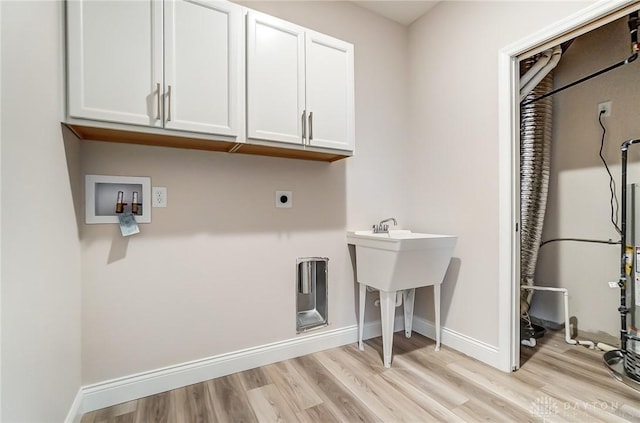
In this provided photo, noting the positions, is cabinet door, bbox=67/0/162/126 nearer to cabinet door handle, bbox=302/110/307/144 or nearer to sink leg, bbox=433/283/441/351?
cabinet door handle, bbox=302/110/307/144

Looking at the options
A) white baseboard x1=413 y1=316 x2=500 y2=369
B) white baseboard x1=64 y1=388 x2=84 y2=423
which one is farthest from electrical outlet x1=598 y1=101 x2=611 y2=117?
white baseboard x1=64 y1=388 x2=84 y2=423

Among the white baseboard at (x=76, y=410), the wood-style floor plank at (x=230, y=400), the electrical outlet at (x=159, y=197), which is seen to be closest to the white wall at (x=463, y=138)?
the wood-style floor plank at (x=230, y=400)

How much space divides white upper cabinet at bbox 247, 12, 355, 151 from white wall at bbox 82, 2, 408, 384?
337 mm

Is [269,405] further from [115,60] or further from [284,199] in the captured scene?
[115,60]

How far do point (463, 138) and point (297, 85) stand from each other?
1.28 metres

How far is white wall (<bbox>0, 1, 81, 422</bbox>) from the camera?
91 cm

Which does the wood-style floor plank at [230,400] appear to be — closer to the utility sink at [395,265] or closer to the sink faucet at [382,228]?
the utility sink at [395,265]

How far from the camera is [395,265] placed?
1.93m

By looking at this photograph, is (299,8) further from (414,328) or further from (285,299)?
(414,328)

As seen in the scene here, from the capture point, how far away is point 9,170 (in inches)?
36.1

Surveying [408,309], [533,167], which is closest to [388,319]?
[408,309]

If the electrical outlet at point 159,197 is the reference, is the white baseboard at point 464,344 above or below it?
below

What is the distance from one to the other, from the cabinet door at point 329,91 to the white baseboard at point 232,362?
4.64 ft

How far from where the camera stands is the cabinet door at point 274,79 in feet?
5.70
